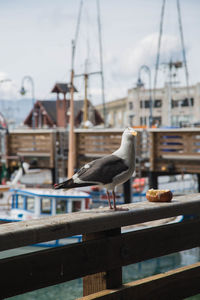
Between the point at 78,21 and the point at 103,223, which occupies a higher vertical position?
the point at 78,21

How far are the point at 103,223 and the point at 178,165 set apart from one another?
15981 millimetres

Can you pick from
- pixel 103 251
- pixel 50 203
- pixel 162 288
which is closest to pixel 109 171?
pixel 103 251

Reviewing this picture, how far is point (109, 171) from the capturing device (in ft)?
10.0

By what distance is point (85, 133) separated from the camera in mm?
20906

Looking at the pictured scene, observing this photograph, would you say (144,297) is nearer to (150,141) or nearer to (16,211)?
(16,211)

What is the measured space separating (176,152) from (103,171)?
1565cm

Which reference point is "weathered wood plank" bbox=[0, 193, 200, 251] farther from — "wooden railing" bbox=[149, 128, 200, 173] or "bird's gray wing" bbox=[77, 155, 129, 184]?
"wooden railing" bbox=[149, 128, 200, 173]

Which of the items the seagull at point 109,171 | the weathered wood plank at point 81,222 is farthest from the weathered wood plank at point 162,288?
the seagull at point 109,171

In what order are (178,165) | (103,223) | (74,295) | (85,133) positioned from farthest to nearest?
1. (85,133)
2. (178,165)
3. (74,295)
4. (103,223)

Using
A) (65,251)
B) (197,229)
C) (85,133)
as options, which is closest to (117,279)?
(65,251)

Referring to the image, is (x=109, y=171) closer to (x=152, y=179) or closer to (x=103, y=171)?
(x=103, y=171)

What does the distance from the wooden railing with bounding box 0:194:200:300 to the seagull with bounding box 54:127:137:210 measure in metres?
0.26

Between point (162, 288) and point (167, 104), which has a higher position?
point (167, 104)

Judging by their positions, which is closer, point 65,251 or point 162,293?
point 65,251
